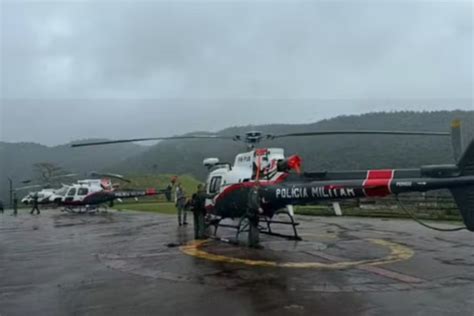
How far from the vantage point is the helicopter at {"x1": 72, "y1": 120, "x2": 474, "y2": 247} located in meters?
8.72

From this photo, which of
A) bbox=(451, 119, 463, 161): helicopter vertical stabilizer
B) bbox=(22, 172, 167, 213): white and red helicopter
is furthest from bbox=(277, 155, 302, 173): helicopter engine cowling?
bbox=(22, 172, 167, 213): white and red helicopter

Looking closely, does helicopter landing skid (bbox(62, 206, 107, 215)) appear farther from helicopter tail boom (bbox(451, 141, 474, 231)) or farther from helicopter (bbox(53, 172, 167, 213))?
helicopter tail boom (bbox(451, 141, 474, 231))

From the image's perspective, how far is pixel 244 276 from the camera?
873 centimetres

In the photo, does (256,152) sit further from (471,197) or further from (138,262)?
(471,197)

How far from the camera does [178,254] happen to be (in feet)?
37.7

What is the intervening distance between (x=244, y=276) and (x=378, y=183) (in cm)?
333

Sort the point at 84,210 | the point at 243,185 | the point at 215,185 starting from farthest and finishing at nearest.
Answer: the point at 84,210
the point at 215,185
the point at 243,185

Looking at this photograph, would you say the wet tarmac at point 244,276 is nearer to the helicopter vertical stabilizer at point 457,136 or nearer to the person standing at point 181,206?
the helicopter vertical stabilizer at point 457,136

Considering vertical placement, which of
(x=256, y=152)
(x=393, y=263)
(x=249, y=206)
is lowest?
(x=393, y=263)

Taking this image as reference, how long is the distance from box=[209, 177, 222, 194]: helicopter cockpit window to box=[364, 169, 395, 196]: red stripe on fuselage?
201 inches

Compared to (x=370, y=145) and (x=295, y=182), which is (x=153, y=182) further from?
(x=295, y=182)

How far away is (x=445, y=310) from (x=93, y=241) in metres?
10.8

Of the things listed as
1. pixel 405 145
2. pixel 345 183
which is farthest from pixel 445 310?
pixel 405 145

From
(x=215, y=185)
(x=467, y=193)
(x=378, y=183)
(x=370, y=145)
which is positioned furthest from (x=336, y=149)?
(x=467, y=193)
